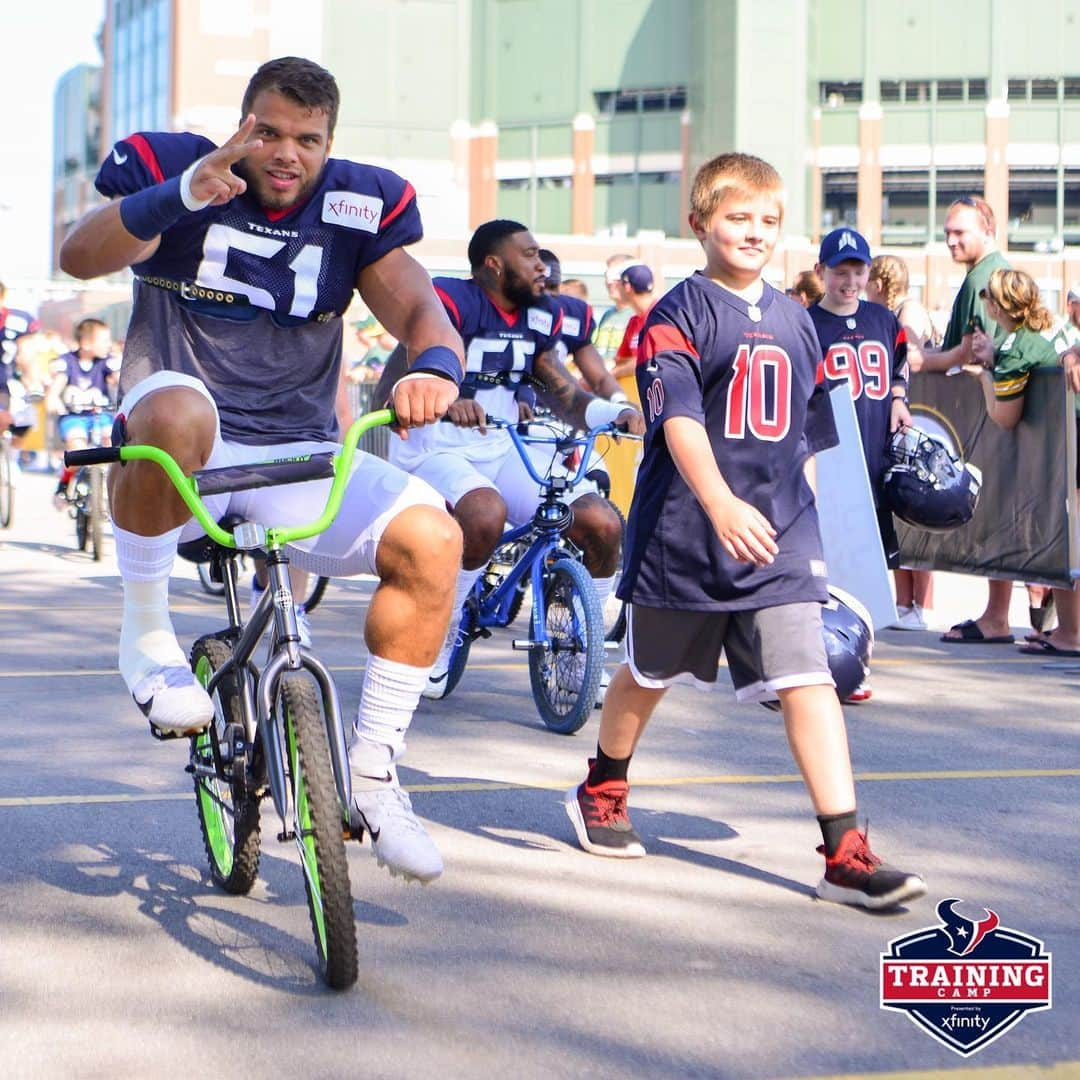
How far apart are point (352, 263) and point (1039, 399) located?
6509 millimetres

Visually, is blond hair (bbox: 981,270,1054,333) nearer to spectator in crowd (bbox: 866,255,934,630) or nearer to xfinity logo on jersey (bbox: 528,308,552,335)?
spectator in crowd (bbox: 866,255,934,630)

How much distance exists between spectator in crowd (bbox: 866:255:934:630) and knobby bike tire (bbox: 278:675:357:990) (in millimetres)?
5346

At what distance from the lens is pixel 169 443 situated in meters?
4.56

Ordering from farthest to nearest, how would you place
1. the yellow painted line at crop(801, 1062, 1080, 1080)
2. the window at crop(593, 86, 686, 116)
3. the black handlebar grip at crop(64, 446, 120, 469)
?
the window at crop(593, 86, 686, 116), the black handlebar grip at crop(64, 446, 120, 469), the yellow painted line at crop(801, 1062, 1080, 1080)

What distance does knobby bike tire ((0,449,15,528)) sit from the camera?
17906mm

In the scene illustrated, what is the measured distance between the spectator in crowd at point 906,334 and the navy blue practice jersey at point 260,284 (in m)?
4.60

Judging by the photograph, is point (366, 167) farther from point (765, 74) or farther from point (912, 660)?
point (765, 74)

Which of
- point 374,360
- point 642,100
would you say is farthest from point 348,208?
point 642,100

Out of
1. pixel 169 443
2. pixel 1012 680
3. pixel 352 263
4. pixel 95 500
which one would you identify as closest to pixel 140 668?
pixel 169 443

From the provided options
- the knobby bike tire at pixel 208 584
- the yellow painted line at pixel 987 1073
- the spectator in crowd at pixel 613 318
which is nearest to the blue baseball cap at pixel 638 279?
the spectator in crowd at pixel 613 318

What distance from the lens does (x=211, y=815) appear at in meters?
4.95

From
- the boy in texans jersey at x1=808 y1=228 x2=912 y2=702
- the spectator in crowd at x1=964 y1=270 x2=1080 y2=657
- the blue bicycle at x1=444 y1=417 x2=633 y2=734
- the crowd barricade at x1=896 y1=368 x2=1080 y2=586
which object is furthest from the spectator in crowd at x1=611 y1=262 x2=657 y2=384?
the blue bicycle at x1=444 y1=417 x2=633 y2=734

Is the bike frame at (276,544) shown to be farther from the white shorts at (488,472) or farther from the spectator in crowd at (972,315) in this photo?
the spectator in crowd at (972,315)

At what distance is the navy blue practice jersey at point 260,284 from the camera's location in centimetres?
493
